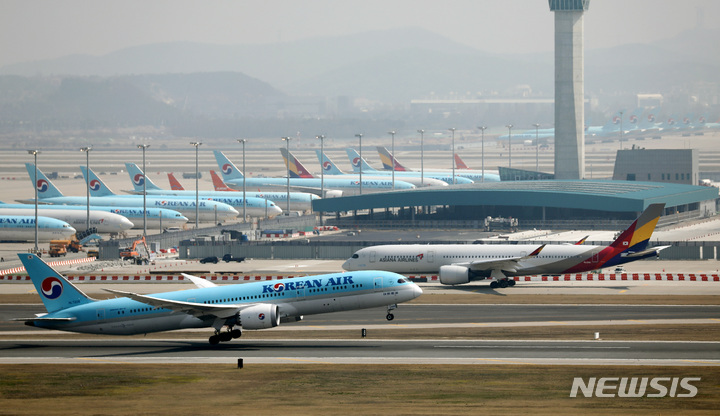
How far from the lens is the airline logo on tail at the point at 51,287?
5450cm

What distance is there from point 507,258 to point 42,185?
318 ft

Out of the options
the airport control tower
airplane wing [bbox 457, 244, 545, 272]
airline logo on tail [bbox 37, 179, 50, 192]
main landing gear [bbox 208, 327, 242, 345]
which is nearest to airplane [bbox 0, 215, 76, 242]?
airline logo on tail [bbox 37, 179, 50, 192]

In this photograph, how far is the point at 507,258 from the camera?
79812 millimetres

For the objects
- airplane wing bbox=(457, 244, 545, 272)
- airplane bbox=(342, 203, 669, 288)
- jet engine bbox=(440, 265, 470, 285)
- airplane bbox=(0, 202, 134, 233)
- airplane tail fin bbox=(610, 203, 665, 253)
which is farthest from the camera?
airplane bbox=(0, 202, 134, 233)

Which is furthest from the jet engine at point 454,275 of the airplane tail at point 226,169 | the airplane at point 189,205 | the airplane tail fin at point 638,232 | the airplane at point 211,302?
the airplane tail at point 226,169

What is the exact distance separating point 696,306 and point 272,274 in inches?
1531

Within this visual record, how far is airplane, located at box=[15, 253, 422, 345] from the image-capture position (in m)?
54.4

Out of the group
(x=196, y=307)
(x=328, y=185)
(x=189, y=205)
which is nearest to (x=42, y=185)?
(x=189, y=205)

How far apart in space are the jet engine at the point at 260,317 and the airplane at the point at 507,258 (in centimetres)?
2919

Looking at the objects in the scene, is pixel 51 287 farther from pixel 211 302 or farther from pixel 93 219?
pixel 93 219

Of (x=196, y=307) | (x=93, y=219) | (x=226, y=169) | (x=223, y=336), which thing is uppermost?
(x=226, y=169)

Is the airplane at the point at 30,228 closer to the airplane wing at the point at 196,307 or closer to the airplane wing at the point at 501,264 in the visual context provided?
the airplane wing at the point at 501,264

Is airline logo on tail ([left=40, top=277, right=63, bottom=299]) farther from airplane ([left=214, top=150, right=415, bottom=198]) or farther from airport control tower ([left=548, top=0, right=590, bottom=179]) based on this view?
airport control tower ([left=548, top=0, right=590, bottom=179])

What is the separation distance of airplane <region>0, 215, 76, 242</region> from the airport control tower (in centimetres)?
8935
